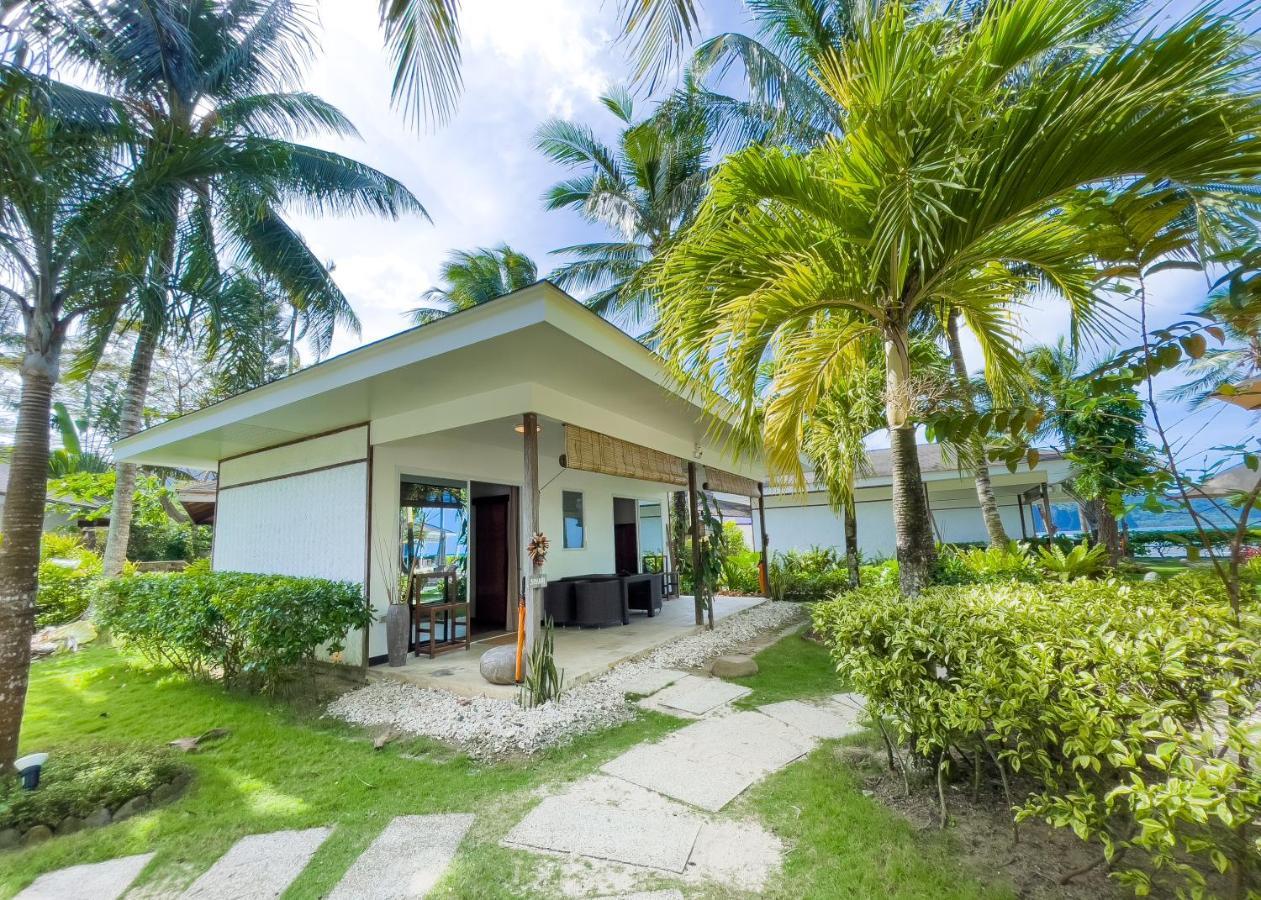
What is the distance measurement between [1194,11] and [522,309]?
377cm

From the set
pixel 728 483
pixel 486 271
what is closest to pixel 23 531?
pixel 728 483

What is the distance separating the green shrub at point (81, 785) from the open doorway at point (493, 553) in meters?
4.92

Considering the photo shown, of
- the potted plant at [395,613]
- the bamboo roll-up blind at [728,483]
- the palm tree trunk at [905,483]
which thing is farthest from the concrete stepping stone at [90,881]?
the bamboo roll-up blind at [728,483]

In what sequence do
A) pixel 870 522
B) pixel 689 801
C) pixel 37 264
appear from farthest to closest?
pixel 870 522
pixel 37 264
pixel 689 801

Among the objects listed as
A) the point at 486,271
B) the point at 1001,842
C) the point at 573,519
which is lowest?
the point at 1001,842

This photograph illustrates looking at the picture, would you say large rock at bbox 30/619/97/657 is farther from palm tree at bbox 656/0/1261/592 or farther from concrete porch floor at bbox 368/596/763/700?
palm tree at bbox 656/0/1261/592

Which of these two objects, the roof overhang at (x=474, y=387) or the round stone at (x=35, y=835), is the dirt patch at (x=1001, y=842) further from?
the round stone at (x=35, y=835)

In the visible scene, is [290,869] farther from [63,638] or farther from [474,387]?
[63,638]

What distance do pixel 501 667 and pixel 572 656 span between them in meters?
1.30

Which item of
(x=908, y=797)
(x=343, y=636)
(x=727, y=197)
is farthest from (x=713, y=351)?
(x=343, y=636)

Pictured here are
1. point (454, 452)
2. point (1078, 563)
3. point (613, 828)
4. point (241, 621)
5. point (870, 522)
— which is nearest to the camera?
point (613, 828)

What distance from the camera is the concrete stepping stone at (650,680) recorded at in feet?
17.5

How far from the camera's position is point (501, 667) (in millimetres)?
5371

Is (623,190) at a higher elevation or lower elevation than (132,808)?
higher
